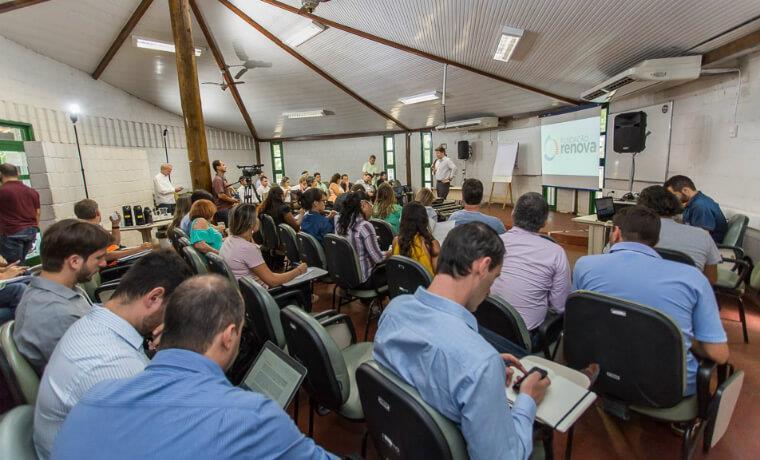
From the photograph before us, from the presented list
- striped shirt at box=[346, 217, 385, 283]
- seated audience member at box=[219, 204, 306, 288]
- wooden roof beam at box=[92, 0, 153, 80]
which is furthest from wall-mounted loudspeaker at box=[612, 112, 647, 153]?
wooden roof beam at box=[92, 0, 153, 80]

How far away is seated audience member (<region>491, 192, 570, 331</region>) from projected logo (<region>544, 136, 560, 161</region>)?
6946 mm

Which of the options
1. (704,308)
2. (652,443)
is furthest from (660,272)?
(652,443)

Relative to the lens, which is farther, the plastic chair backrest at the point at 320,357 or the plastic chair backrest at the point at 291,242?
the plastic chair backrest at the point at 291,242

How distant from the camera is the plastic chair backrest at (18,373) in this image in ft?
4.18

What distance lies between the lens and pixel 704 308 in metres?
1.49

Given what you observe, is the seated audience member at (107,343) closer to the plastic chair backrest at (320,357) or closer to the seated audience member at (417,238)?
the plastic chair backrest at (320,357)

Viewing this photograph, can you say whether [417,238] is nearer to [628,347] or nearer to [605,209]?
[628,347]

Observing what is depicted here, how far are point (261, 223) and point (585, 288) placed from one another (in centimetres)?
394

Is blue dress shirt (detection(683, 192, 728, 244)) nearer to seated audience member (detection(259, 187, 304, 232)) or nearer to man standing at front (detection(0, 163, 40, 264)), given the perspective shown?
seated audience member (detection(259, 187, 304, 232))

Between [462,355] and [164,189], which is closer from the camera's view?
[462,355]

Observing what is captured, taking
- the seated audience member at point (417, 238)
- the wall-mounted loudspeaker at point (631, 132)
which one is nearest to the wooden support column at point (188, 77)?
the seated audience member at point (417, 238)

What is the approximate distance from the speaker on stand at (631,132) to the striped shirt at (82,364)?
19.9ft

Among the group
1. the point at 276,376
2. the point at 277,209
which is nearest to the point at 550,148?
the point at 277,209

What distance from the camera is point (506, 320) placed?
1.78 m
